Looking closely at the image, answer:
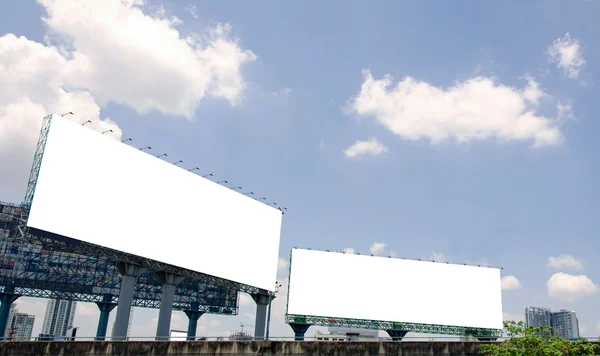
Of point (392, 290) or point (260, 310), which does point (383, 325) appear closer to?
point (392, 290)

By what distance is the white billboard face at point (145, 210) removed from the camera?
38.3m

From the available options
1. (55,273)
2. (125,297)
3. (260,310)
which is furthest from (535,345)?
(55,273)

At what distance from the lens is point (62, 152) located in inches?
1524

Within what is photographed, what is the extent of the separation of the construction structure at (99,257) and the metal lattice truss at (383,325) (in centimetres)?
1031

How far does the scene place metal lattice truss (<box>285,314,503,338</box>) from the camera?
2813 inches

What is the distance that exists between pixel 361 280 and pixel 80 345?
55.0m

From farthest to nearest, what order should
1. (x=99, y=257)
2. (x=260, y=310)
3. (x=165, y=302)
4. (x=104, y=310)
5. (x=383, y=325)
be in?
(x=383, y=325)
(x=104, y=310)
(x=260, y=310)
(x=165, y=302)
(x=99, y=257)

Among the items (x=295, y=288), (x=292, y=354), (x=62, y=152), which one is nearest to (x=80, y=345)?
(x=292, y=354)

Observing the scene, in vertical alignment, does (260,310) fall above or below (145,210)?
below

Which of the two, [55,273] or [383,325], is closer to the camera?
[55,273]

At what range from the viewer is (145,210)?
45562 mm

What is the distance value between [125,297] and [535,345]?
34.6 meters

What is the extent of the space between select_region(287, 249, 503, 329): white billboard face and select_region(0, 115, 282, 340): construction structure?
10.6 m

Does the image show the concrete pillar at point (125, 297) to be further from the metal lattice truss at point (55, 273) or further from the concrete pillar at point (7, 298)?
the concrete pillar at point (7, 298)
